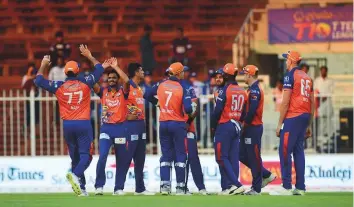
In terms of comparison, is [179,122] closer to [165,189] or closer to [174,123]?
[174,123]

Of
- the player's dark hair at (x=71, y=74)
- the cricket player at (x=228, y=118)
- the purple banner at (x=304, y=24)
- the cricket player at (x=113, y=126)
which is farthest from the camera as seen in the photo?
the purple banner at (x=304, y=24)

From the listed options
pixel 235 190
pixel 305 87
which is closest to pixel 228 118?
pixel 235 190

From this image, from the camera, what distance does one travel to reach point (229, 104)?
21.9m

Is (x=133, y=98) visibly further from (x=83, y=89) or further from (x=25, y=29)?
(x=25, y=29)

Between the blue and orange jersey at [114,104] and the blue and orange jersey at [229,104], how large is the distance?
1.72 meters

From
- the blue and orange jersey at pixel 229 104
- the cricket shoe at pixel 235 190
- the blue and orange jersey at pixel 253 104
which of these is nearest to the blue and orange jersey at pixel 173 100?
the blue and orange jersey at pixel 229 104

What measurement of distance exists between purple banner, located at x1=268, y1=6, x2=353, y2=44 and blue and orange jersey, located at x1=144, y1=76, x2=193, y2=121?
12434 mm

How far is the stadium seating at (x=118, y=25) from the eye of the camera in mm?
35844

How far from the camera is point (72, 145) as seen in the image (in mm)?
21766

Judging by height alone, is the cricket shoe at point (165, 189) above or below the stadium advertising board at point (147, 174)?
above

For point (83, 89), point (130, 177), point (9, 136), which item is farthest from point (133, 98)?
point (9, 136)

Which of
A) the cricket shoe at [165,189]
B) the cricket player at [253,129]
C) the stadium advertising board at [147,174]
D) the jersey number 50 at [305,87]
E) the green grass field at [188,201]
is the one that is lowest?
the stadium advertising board at [147,174]

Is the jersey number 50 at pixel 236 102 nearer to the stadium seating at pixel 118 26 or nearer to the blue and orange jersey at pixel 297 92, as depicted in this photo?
the blue and orange jersey at pixel 297 92

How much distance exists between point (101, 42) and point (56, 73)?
5.12 m
